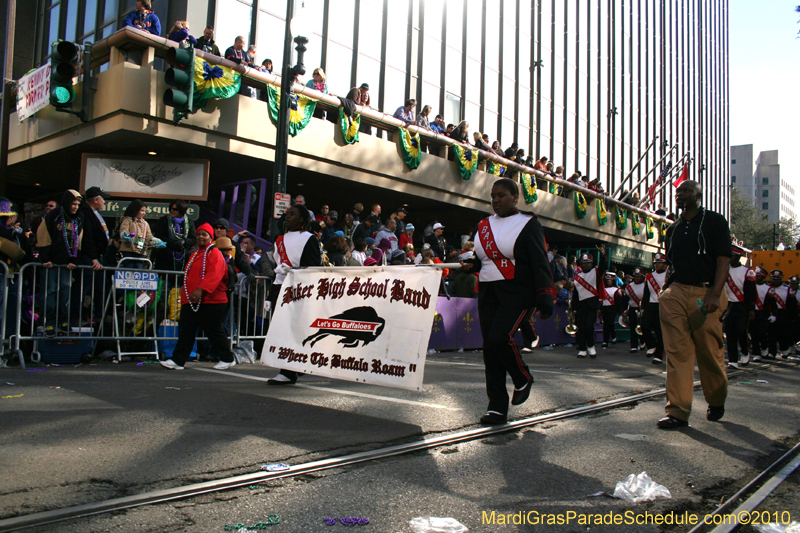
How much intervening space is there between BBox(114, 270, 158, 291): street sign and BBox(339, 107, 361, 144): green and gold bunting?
8.26 m

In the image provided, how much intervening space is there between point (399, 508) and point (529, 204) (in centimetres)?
2162

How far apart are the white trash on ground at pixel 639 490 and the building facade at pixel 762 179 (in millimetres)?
147024

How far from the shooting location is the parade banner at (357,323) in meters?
5.10

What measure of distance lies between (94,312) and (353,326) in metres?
4.92

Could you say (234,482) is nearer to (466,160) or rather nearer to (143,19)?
(143,19)

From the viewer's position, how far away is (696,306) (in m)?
5.28

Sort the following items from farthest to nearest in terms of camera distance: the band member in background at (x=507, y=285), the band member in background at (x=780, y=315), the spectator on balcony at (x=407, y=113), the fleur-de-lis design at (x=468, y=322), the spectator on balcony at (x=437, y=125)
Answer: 1. the spectator on balcony at (x=437, y=125)
2. the spectator on balcony at (x=407, y=113)
3. the band member in background at (x=780, y=315)
4. the fleur-de-lis design at (x=468, y=322)
5. the band member in background at (x=507, y=285)

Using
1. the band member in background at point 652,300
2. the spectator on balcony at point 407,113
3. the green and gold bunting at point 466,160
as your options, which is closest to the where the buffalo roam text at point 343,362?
the band member in background at point 652,300

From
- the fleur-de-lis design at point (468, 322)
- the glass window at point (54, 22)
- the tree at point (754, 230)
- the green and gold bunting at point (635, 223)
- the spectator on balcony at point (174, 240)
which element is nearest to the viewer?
the spectator on balcony at point (174, 240)

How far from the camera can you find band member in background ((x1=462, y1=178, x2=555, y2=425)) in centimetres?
488

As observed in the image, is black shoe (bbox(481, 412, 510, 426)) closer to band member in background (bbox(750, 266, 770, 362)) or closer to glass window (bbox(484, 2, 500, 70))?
band member in background (bbox(750, 266, 770, 362))

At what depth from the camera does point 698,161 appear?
5712 cm

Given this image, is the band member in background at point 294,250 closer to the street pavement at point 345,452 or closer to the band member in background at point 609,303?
the street pavement at point 345,452

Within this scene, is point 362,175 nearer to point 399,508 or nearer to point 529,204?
point 529,204
